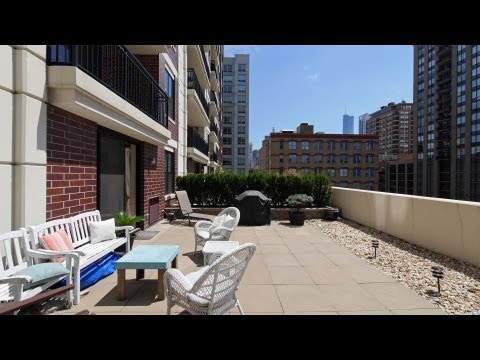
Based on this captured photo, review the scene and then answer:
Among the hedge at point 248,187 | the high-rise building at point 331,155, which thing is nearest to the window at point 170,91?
the hedge at point 248,187

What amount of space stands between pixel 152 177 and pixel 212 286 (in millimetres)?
8171

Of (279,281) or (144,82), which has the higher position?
(144,82)

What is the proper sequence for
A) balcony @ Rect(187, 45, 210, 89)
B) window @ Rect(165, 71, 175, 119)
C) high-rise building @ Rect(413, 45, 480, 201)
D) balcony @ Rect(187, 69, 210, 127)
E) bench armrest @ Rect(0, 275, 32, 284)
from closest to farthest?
bench armrest @ Rect(0, 275, 32, 284) → window @ Rect(165, 71, 175, 119) → balcony @ Rect(187, 69, 210, 127) → balcony @ Rect(187, 45, 210, 89) → high-rise building @ Rect(413, 45, 480, 201)

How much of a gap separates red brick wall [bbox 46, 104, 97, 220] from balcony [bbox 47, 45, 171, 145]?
0.24 m

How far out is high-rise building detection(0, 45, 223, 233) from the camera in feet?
14.0

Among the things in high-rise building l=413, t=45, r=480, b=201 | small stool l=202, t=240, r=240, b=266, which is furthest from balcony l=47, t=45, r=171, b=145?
high-rise building l=413, t=45, r=480, b=201

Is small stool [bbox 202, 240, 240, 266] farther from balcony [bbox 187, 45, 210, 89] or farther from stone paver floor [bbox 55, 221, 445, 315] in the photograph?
balcony [bbox 187, 45, 210, 89]

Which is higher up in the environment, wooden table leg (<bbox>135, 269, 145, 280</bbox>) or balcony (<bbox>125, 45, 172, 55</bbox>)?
balcony (<bbox>125, 45, 172, 55</bbox>)

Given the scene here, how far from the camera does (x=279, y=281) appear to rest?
206 inches

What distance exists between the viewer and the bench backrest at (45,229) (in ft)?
14.0
